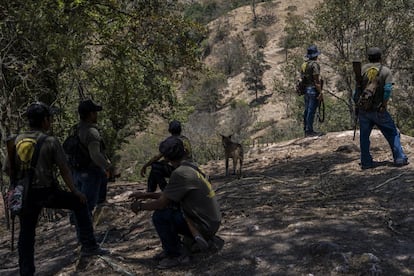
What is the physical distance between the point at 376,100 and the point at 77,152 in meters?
4.03

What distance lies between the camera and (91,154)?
4.94 meters

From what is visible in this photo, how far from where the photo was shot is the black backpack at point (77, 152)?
5059 mm

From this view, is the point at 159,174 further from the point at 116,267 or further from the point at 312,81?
the point at 312,81

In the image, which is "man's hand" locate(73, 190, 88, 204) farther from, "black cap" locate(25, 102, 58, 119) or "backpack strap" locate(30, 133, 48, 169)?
"black cap" locate(25, 102, 58, 119)

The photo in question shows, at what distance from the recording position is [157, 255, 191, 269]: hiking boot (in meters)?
4.31

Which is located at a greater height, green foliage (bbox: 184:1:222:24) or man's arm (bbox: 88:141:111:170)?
green foliage (bbox: 184:1:222:24)

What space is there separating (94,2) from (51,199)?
6.18 meters

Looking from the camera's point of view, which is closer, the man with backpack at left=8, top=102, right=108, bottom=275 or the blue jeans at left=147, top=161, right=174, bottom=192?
the man with backpack at left=8, top=102, right=108, bottom=275

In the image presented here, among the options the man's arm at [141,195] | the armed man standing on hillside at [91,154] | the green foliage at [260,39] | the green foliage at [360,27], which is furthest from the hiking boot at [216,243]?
the green foliage at [260,39]

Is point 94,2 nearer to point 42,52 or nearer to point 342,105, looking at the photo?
point 42,52

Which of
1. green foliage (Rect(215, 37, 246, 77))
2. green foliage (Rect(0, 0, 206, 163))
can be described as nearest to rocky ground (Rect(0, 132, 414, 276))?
green foliage (Rect(0, 0, 206, 163))

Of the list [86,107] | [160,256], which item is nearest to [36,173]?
[86,107]

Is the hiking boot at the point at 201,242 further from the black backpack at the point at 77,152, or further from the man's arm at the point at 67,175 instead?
the black backpack at the point at 77,152

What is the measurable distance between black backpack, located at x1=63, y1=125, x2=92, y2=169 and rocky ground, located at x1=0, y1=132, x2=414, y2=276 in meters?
0.95
